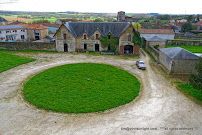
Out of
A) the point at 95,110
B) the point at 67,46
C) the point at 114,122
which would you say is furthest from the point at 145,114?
the point at 67,46

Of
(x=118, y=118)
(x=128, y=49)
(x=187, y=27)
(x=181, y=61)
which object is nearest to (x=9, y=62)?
(x=118, y=118)

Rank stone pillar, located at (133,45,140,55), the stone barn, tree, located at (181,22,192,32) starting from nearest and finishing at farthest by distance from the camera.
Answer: the stone barn, stone pillar, located at (133,45,140,55), tree, located at (181,22,192,32)

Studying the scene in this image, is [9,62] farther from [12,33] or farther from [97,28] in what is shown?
[12,33]

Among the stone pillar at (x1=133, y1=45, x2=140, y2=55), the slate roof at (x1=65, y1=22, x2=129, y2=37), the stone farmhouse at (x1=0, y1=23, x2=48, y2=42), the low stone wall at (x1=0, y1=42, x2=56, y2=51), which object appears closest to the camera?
the stone pillar at (x1=133, y1=45, x2=140, y2=55)

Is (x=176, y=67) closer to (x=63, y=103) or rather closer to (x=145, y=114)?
(x=145, y=114)

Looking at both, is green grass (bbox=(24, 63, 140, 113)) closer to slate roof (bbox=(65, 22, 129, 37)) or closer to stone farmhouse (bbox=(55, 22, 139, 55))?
stone farmhouse (bbox=(55, 22, 139, 55))

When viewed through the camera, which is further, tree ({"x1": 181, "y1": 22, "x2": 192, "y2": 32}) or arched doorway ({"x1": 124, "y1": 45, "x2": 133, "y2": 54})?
tree ({"x1": 181, "y1": 22, "x2": 192, "y2": 32})

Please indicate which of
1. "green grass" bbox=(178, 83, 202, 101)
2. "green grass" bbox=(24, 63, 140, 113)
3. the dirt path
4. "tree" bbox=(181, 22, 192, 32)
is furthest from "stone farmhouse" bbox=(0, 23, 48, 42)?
→ "tree" bbox=(181, 22, 192, 32)
